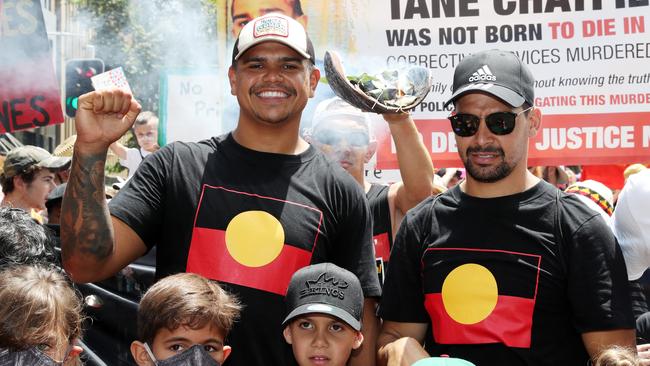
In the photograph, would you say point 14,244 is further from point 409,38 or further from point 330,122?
point 409,38

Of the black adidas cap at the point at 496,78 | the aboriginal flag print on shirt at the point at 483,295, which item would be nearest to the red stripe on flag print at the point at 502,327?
the aboriginal flag print on shirt at the point at 483,295

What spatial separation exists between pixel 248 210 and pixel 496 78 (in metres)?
1.01

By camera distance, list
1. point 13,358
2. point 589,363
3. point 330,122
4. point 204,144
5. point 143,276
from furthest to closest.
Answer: point 330,122
point 143,276
point 204,144
point 589,363
point 13,358

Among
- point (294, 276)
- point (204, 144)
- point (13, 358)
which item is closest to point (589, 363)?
point (294, 276)

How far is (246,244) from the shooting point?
10.8ft

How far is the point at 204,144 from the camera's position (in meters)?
3.52

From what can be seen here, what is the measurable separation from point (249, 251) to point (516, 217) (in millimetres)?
949

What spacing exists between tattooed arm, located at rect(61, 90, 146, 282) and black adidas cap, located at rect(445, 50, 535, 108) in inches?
46.3

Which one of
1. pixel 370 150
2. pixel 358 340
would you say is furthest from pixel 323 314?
pixel 370 150

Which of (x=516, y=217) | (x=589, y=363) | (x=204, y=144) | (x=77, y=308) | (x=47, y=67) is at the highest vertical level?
(x=47, y=67)

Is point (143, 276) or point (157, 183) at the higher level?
point (157, 183)

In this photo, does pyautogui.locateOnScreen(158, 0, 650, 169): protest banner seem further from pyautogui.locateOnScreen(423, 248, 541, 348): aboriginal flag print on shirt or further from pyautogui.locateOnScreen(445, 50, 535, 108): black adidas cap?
pyautogui.locateOnScreen(423, 248, 541, 348): aboriginal flag print on shirt

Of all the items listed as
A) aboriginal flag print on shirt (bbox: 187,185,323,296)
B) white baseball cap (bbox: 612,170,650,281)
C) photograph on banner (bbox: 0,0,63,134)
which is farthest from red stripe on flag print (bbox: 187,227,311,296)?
photograph on banner (bbox: 0,0,63,134)

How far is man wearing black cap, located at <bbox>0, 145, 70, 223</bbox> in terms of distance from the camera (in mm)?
6348
